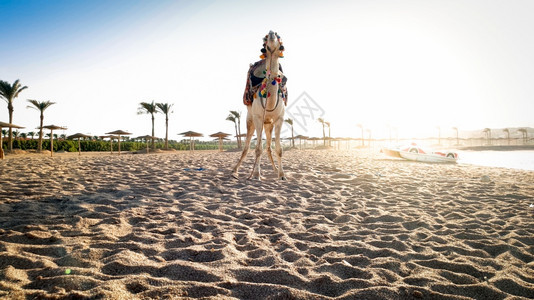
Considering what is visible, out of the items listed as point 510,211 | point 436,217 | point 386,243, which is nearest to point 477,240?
point 436,217

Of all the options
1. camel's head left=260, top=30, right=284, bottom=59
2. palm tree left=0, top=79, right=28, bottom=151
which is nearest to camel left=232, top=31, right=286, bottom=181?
camel's head left=260, top=30, right=284, bottom=59

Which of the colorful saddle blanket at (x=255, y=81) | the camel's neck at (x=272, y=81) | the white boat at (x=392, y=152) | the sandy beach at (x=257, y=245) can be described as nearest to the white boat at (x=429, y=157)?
Answer: the white boat at (x=392, y=152)

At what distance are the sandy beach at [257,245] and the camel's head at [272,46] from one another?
2.84 meters

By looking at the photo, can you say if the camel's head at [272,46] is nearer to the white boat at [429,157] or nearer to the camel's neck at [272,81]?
the camel's neck at [272,81]

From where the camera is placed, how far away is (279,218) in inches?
122

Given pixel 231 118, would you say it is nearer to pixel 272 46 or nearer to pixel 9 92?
pixel 9 92

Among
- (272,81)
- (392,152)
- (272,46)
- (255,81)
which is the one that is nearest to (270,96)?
(272,81)

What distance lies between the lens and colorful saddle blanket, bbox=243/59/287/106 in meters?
5.62

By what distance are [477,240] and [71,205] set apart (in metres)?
5.05

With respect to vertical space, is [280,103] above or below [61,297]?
above

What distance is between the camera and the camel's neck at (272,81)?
4.88m

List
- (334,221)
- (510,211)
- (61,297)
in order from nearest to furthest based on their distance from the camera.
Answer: (61,297), (334,221), (510,211)

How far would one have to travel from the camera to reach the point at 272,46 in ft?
15.2

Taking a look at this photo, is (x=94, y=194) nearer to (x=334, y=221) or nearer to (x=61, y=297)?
(x=61, y=297)
